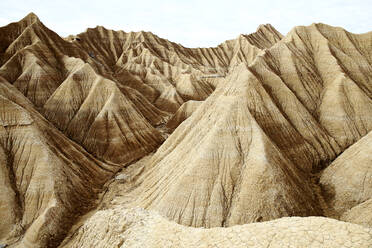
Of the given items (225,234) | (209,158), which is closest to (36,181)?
(209,158)

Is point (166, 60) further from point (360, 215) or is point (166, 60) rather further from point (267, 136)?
point (360, 215)

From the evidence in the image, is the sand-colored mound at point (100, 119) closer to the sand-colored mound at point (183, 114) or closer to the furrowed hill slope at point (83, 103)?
the furrowed hill slope at point (83, 103)

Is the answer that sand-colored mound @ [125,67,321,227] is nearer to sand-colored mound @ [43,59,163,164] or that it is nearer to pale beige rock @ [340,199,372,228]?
pale beige rock @ [340,199,372,228]

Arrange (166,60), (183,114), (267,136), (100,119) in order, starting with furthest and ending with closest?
(166,60), (183,114), (100,119), (267,136)

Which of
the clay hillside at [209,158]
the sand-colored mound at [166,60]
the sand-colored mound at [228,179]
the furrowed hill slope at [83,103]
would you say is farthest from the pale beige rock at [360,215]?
the sand-colored mound at [166,60]

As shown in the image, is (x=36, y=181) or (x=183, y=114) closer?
(x=36, y=181)

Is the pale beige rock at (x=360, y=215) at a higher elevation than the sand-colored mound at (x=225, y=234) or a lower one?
lower

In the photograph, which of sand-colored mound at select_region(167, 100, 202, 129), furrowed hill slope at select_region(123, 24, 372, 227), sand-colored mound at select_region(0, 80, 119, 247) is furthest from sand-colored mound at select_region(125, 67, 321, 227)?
sand-colored mound at select_region(167, 100, 202, 129)

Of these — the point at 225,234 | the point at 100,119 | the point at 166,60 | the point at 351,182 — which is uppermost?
the point at 166,60
